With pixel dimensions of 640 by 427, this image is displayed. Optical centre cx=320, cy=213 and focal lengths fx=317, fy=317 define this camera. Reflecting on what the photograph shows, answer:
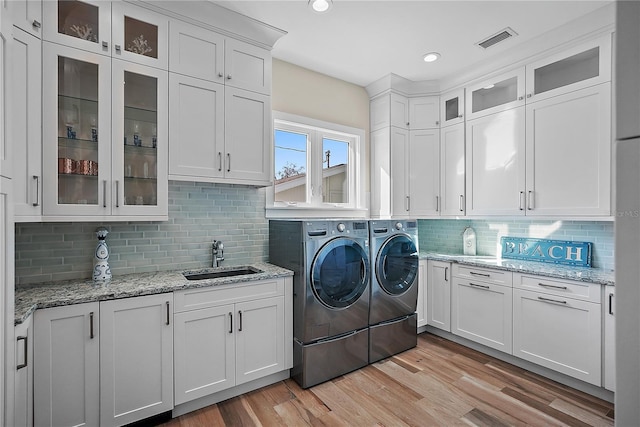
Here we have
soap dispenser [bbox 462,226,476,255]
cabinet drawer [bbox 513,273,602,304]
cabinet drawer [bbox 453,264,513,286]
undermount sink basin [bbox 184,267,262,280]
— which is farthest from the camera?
soap dispenser [bbox 462,226,476,255]

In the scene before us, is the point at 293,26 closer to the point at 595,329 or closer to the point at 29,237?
the point at 29,237

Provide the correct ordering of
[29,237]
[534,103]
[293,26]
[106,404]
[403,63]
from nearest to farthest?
1. [106,404]
2. [29,237]
3. [293,26]
4. [534,103]
5. [403,63]

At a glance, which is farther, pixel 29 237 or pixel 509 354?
pixel 509 354

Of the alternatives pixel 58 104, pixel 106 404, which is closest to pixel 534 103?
pixel 58 104

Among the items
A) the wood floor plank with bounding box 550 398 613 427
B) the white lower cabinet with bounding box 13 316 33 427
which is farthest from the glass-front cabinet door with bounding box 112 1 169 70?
the wood floor plank with bounding box 550 398 613 427

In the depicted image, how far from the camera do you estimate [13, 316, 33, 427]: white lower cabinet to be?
1347 millimetres

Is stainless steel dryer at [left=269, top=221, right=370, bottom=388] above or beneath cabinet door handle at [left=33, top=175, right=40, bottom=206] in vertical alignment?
beneath

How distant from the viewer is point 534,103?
107 inches

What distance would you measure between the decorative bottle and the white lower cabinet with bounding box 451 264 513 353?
2954 millimetres

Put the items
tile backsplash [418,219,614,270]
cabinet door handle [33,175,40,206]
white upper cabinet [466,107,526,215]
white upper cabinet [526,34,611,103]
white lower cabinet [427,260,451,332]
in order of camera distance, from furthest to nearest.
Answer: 1. white lower cabinet [427,260,451,332]
2. white upper cabinet [466,107,526,215]
3. tile backsplash [418,219,614,270]
4. white upper cabinet [526,34,611,103]
5. cabinet door handle [33,175,40,206]

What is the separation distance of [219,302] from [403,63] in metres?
2.72

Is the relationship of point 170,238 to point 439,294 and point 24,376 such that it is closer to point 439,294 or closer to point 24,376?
point 24,376

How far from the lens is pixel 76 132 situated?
6.15ft

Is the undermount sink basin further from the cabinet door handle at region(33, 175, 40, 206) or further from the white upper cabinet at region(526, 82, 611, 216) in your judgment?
the white upper cabinet at region(526, 82, 611, 216)
